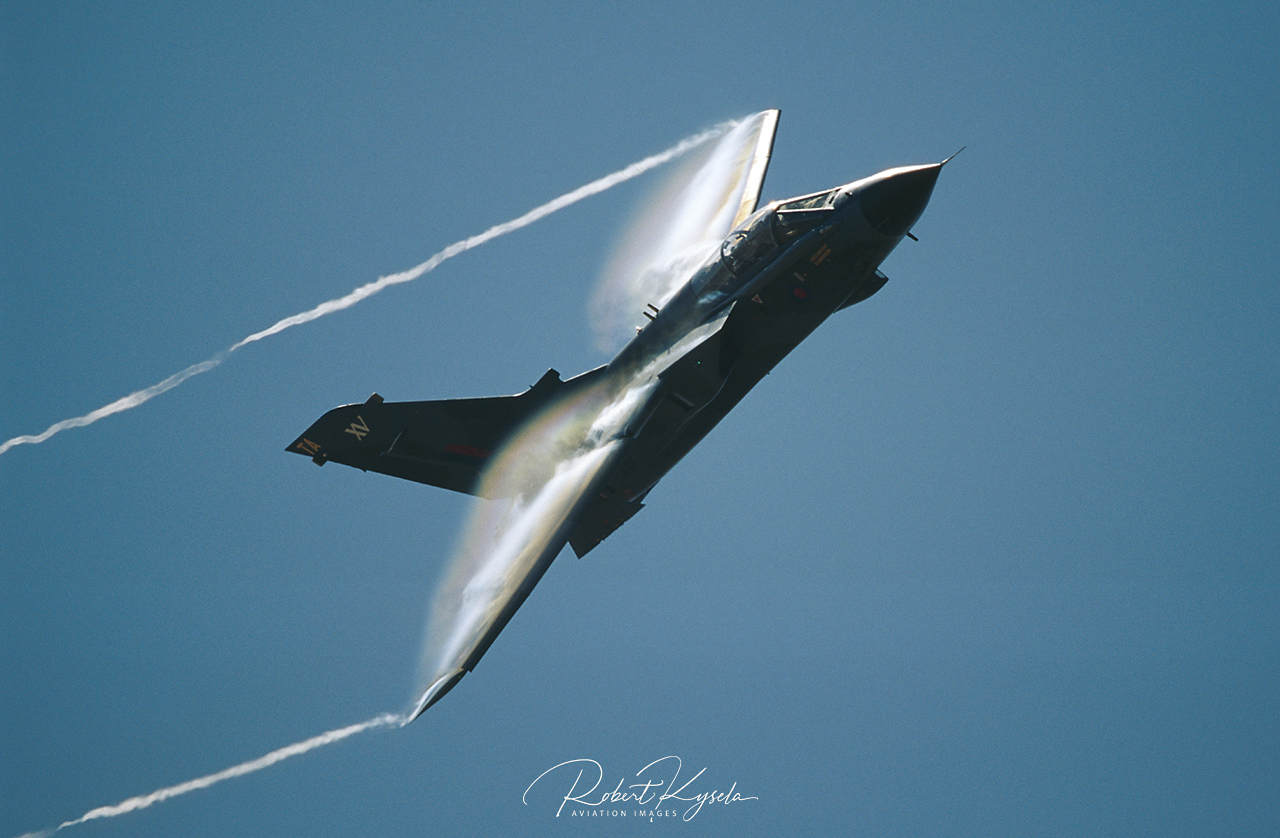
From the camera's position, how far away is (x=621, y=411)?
24344 millimetres

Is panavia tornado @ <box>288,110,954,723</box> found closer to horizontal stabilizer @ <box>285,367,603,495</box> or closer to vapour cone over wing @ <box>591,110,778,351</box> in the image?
horizontal stabilizer @ <box>285,367,603,495</box>

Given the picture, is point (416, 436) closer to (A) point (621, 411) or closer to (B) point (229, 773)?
(A) point (621, 411)

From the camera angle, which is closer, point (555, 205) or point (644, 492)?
point (644, 492)

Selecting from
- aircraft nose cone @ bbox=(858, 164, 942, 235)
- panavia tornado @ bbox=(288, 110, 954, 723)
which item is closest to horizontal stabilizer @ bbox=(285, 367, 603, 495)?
panavia tornado @ bbox=(288, 110, 954, 723)

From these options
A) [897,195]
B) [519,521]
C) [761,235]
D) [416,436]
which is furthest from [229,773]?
[897,195]

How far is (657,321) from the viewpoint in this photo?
2488 cm

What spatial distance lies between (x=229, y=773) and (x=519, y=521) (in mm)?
14049

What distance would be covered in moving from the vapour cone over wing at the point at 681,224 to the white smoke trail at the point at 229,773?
10309 millimetres

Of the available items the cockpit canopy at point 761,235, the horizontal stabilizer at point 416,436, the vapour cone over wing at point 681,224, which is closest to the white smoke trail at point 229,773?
the horizontal stabilizer at point 416,436

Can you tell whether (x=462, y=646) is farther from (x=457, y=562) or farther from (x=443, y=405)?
(x=443, y=405)

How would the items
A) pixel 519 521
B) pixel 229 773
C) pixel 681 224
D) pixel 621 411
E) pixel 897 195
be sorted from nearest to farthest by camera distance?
A: pixel 897 195, pixel 621 411, pixel 519 521, pixel 681 224, pixel 229 773

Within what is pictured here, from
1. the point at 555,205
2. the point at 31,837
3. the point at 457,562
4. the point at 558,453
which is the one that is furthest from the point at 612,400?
the point at 31,837

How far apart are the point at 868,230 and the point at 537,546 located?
876 cm

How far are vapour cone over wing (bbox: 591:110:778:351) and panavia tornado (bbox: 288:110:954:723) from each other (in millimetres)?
229
